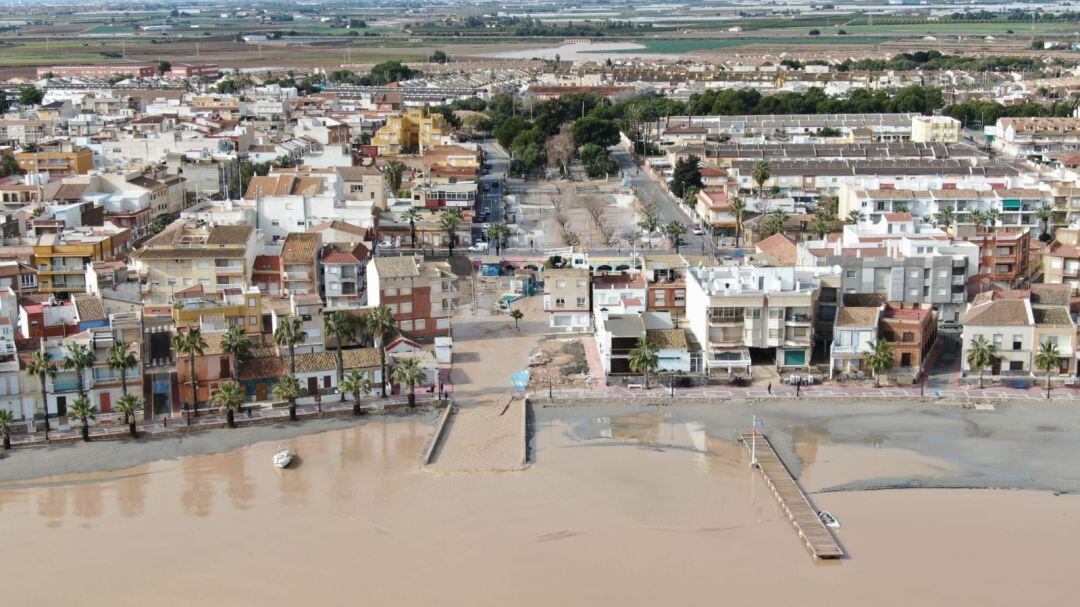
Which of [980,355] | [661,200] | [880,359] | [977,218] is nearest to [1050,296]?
[980,355]

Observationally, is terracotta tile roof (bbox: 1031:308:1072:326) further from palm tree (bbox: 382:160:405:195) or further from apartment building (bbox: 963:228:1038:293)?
palm tree (bbox: 382:160:405:195)

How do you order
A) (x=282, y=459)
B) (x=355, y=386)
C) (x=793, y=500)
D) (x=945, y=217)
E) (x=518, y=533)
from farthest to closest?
(x=945, y=217), (x=355, y=386), (x=282, y=459), (x=793, y=500), (x=518, y=533)

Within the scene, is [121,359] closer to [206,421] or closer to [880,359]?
[206,421]

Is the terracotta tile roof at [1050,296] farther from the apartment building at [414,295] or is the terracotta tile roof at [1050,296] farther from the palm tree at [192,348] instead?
the palm tree at [192,348]

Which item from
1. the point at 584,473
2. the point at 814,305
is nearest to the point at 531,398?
the point at 584,473

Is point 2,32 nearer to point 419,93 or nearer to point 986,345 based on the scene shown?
point 419,93

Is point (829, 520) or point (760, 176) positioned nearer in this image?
point (829, 520)
